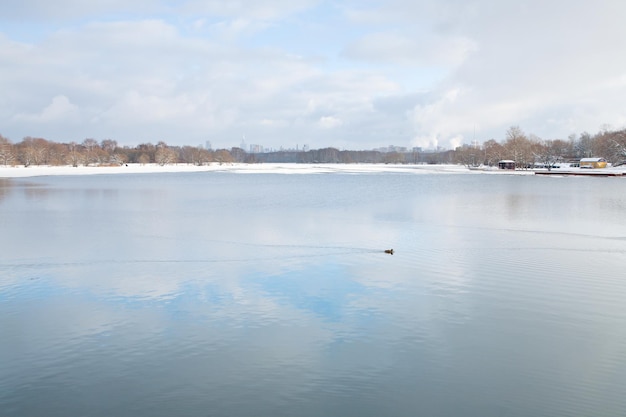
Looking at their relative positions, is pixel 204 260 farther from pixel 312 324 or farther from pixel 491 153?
pixel 491 153

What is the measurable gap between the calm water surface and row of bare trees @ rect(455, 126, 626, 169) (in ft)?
291

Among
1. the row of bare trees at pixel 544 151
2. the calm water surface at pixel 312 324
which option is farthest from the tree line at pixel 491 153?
the calm water surface at pixel 312 324

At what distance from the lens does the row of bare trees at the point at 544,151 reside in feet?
308

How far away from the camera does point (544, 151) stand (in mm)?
121062

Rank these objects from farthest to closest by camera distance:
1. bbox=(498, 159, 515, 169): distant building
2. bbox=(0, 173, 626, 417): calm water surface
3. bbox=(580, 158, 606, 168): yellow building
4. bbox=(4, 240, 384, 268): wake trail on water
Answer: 1. bbox=(498, 159, 515, 169): distant building
2. bbox=(580, 158, 606, 168): yellow building
3. bbox=(4, 240, 384, 268): wake trail on water
4. bbox=(0, 173, 626, 417): calm water surface

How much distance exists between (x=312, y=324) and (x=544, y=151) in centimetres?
12678

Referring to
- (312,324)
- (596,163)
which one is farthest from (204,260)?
(596,163)

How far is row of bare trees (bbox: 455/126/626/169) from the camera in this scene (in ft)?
308

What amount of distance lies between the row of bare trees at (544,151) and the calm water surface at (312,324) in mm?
88657

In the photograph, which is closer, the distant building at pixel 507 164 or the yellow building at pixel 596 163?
the yellow building at pixel 596 163

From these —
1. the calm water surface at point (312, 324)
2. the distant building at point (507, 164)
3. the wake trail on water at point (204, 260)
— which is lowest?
the calm water surface at point (312, 324)

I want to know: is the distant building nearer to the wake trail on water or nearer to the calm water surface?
the calm water surface

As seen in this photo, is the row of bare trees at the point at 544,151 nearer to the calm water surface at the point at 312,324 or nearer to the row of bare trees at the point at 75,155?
the row of bare trees at the point at 75,155

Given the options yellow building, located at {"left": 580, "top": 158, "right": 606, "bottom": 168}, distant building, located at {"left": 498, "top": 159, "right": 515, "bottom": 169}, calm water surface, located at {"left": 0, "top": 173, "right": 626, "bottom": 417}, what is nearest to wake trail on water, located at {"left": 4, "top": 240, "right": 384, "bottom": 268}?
calm water surface, located at {"left": 0, "top": 173, "right": 626, "bottom": 417}
